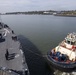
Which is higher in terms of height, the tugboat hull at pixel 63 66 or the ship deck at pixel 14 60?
the ship deck at pixel 14 60

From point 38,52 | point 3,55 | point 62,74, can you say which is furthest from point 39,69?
point 38,52

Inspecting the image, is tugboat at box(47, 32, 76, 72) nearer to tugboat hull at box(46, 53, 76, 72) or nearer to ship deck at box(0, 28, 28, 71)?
tugboat hull at box(46, 53, 76, 72)

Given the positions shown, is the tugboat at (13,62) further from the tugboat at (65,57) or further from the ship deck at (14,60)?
the tugboat at (65,57)

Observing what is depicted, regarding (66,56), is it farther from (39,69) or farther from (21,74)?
(21,74)

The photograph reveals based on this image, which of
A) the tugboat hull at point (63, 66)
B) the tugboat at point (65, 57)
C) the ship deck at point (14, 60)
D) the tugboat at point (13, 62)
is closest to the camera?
the tugboat at point (13, 62)

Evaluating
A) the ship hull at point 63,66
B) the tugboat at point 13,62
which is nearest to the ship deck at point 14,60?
the tugboat at point 13,62

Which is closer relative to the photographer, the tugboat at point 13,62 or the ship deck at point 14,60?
the tugboat at point 13,62

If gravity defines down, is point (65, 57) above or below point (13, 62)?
below

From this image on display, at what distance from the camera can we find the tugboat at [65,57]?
86.7ft

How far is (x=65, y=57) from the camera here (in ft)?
92.6

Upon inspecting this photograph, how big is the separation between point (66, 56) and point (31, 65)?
6158mm

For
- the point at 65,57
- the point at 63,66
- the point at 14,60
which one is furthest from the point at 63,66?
the point at 14,60

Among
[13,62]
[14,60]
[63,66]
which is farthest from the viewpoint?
[63,66]

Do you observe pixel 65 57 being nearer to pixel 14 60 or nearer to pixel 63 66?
pixel 63 66
